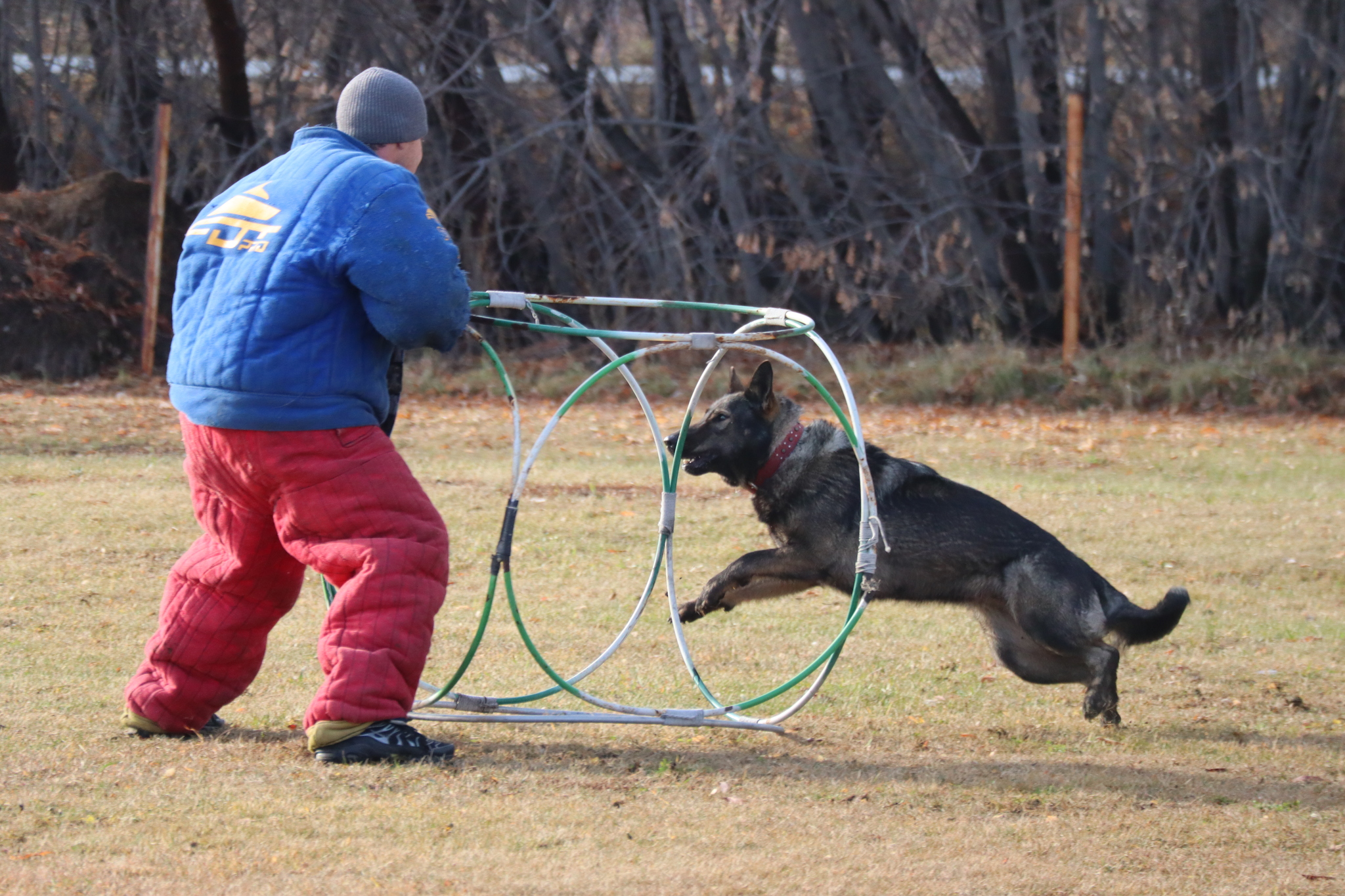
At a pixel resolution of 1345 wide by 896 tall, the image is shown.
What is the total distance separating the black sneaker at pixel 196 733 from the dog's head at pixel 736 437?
6.37 feet

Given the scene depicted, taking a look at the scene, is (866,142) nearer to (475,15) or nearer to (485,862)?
(475,15)

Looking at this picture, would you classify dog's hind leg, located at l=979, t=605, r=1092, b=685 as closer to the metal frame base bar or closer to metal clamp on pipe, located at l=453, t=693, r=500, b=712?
the metal frame base bar

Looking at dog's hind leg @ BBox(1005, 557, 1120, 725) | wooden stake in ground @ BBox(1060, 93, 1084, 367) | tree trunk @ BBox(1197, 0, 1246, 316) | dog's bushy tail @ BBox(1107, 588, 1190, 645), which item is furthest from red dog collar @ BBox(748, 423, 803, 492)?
tree trunk @ BBox(1197, 0, 1246, 316)

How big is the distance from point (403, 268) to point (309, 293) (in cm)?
28

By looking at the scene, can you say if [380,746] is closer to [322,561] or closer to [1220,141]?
[322,561]

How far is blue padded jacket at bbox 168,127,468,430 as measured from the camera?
3.89 meters

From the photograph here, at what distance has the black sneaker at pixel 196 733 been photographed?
14.2 ft

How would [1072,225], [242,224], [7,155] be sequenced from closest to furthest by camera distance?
[242,224], [1072,225], [7,155]

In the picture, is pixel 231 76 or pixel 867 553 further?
pixel 231 76

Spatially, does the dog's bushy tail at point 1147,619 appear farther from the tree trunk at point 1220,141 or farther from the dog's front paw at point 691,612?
the tree trunk at point 1220,141

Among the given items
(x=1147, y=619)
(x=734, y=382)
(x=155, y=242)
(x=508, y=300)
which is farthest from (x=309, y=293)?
(x=155, y=242)

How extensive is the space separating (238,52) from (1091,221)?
10.7 m

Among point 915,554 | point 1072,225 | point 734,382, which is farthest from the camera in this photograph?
point 1072,225

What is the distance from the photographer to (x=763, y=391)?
537cm
